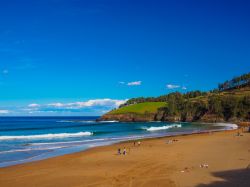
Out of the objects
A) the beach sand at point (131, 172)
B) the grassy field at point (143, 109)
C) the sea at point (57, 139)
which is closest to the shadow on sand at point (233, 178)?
the beach sand at point (131, 172)

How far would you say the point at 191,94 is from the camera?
188m

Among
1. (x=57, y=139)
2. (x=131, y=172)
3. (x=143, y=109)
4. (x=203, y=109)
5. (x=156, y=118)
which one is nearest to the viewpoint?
(x=131, y=172)

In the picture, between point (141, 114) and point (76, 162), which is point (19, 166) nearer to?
point (76, 162)

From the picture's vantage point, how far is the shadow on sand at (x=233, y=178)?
16.1 metres

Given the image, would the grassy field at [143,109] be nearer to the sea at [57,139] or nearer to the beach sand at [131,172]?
the sea at [57,139]

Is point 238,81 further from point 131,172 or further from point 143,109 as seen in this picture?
point 131,172

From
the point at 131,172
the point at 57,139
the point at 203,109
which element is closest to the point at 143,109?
the point at 203,109

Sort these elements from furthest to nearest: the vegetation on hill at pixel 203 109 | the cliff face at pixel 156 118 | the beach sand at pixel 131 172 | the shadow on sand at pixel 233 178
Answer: the cliff face at pixel 156 118 → the vegetation on hill at pixel 203 109 → the beach sand at pixel 131 172 → the shadow on sand at pixel 233 178

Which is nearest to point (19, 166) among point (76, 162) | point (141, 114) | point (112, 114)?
point (76, 162)

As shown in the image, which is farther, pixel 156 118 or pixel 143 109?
pixel 143 109

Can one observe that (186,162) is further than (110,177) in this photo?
Yes

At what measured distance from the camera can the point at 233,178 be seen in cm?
1747

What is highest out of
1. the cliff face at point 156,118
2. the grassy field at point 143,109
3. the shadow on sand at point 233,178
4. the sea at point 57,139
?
the grassy field at point 143,109

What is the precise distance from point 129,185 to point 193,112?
405ft
